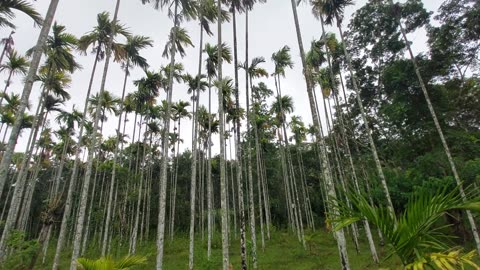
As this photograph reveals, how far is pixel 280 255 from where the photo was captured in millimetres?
20406

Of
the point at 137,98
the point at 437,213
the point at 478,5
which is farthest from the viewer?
the point at 137,98

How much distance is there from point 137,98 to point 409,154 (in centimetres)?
2192

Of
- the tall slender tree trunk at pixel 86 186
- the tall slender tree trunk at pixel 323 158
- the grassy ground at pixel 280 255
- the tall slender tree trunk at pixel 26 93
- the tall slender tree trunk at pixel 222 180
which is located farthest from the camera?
the grassy ground at pixel 280 255

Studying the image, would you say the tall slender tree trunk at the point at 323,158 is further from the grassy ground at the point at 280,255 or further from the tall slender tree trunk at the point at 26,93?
the tall slender tree trunk at the point at 26,93

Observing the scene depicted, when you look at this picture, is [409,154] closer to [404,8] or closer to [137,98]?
[404,8]

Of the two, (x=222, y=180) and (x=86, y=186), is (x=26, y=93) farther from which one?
(x=222, y=180)

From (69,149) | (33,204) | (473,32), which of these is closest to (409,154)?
(473,32)

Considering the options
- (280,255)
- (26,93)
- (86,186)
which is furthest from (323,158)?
(280,255)

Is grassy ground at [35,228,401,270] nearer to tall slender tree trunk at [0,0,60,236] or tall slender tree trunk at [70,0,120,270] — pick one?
tall slender tree trunk at [70,0,120,270]

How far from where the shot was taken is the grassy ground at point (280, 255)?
1652 cm

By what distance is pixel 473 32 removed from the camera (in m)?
18.2

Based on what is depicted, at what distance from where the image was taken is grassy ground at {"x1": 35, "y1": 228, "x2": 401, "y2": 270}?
16.5 meters

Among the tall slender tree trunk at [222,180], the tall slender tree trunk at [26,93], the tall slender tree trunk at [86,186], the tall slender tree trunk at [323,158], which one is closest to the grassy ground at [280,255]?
the tall slender tree trunk at [222,180]

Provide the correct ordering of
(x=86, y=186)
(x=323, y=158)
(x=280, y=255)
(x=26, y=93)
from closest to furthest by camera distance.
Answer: (x=26, y=93) → (x=323, y=158) → (x=86, y=186) → (x=280, y=255)
